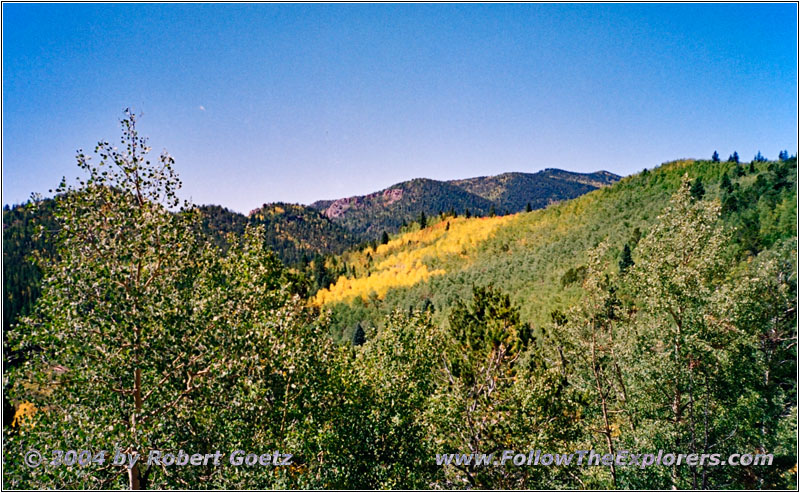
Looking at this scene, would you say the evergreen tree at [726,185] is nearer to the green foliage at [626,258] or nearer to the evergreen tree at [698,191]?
the evergreen tree at [698,191]

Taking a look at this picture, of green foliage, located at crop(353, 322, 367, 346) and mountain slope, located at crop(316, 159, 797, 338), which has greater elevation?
mountain slope, located at crop(316, 159, 797, 338)

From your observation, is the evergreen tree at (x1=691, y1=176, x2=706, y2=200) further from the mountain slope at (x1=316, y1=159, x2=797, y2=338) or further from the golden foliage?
the golden foliage

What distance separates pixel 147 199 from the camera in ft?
23.8

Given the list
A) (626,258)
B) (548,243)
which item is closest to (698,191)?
(626,258)

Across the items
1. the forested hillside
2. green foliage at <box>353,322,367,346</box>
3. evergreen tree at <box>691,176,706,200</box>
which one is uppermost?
evergreen tree at <box>691,176,706,200</box>

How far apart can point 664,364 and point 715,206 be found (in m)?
5.63

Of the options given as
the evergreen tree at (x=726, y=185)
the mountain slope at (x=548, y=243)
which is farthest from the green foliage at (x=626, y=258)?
the evergreen tree at (x=726, y=185)

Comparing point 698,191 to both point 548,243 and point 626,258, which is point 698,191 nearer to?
point 626,258

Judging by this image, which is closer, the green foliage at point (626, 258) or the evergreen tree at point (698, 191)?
the green foliage at point (626, 258)

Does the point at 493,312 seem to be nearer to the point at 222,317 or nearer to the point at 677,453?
the point at 677,453

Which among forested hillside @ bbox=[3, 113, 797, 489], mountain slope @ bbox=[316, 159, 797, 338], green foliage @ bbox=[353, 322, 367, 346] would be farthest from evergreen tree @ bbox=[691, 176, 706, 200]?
green foliage @ bbox=[353, 322, 367, 346]

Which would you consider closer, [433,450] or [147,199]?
[147,199]

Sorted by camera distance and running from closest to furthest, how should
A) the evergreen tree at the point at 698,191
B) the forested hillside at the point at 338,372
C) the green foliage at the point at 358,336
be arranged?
the forested hillside at the point at 338,372, the evergreen tree at the point at 698,191, the green foliage at the point at 358,336

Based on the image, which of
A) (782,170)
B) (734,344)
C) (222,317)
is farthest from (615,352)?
(782,170)
